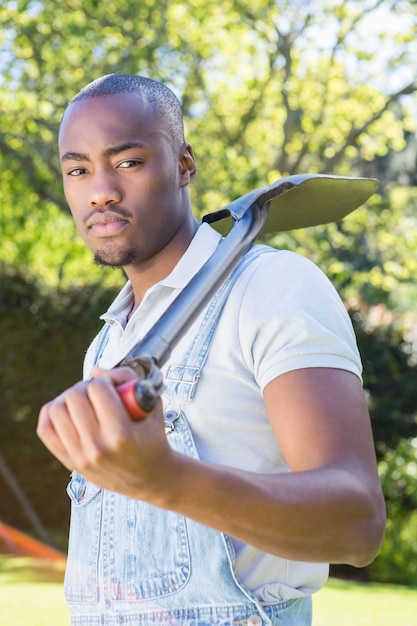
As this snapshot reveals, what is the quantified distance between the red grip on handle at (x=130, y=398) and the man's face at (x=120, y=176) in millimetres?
832

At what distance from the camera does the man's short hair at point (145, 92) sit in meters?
1.82

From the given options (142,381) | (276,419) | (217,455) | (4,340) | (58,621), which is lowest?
(58,621)

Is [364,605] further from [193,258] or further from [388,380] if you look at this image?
[193,258]

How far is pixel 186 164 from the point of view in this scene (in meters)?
2.01

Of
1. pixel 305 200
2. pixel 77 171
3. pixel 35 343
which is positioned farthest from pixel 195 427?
pixel 35 343

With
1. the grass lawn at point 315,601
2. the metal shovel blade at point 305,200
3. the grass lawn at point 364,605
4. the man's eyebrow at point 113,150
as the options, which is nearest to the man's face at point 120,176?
the man's eyebrow at point 113,150

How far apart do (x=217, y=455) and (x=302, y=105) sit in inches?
401

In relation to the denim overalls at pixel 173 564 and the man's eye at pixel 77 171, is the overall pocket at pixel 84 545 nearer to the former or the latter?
the denim overalls at pixel 173 564

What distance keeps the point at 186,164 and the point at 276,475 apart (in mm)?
927

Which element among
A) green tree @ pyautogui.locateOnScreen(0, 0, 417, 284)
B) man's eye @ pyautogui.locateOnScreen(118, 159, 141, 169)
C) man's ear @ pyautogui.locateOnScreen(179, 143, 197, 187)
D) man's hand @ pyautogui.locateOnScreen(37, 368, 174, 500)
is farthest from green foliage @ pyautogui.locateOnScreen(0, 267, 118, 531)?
man's hand @ pyautogui.locateOnScreen(37, 368, 174, 500)

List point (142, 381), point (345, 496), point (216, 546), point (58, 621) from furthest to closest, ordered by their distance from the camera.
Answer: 1. point (58, 621)
2. point (216, 546)
3. point (345, 496)
4. point (142, 381)

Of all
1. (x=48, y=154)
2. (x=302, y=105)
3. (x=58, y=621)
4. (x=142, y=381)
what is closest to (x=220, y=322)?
(x=142, y=381)

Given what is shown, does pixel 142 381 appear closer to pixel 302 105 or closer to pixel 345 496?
pixel 345 496

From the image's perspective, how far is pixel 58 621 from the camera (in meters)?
6.77
